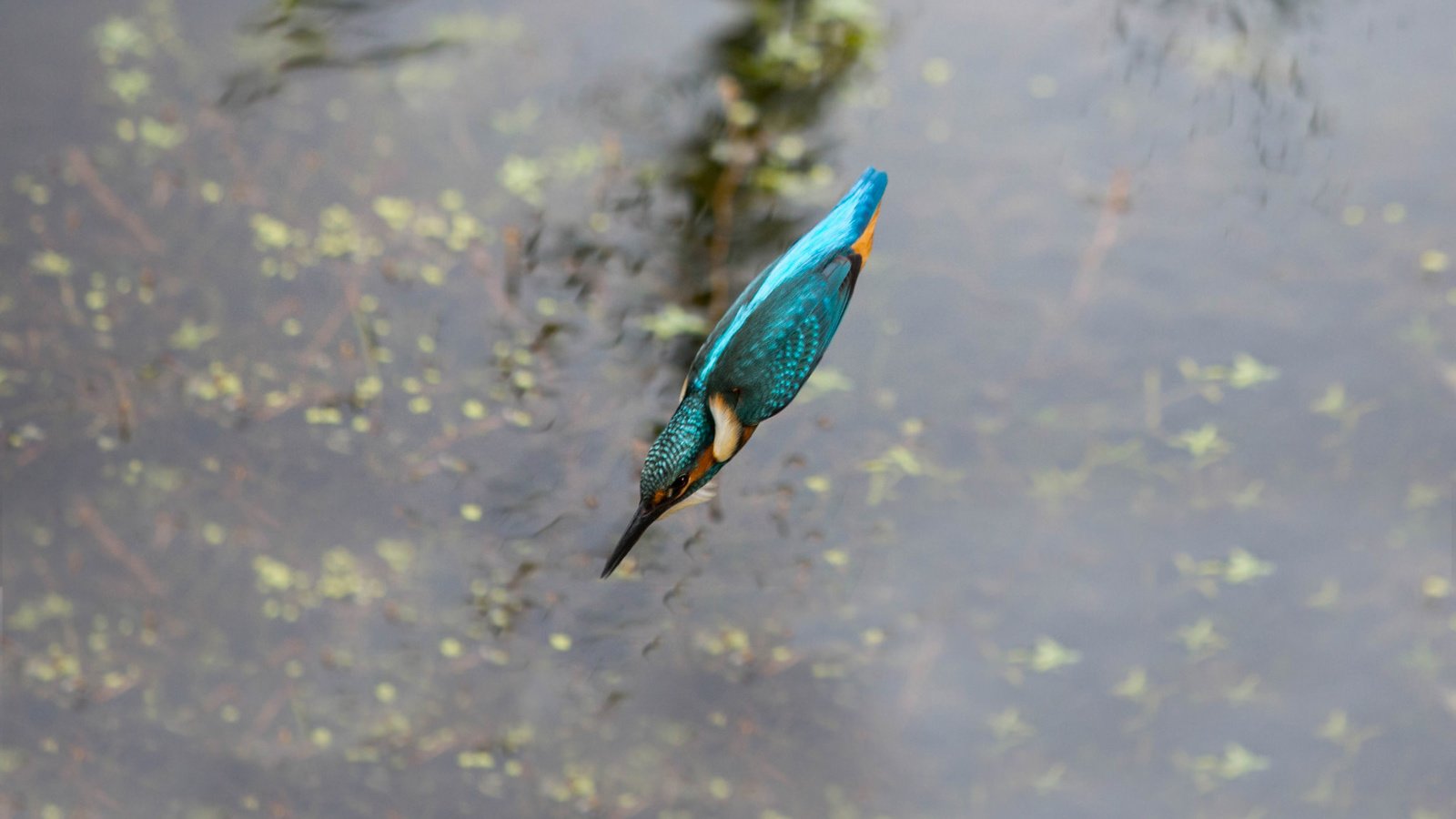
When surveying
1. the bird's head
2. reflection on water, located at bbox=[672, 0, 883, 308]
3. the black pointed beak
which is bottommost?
the black pointed beak

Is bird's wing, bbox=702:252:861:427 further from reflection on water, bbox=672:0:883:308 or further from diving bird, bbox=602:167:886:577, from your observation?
reflection on water, bbox=672:0:883:308

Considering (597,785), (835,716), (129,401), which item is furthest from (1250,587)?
(129,401)

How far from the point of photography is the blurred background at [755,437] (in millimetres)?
3211

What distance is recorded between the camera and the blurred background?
10.5ft

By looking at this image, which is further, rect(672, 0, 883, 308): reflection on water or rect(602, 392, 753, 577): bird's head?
rect(672, 0, 883, 308): reflection on water

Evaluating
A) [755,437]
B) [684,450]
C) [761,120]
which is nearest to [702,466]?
[684,450]

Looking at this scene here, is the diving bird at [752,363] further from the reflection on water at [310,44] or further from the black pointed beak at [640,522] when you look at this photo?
the reflection on water at [310,44]

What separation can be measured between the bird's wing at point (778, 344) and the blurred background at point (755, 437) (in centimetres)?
114

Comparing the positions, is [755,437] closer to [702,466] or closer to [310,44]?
[702,466]

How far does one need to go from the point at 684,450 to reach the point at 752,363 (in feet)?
0.66

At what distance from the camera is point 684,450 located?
2.21 meters

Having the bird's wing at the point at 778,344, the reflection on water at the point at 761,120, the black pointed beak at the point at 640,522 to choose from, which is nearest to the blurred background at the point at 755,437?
the reflection on water at the point at 761,120

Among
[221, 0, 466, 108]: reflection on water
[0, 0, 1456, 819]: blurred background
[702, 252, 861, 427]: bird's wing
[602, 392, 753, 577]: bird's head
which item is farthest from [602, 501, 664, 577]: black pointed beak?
[221, 0, 466, 108]: reflection on water

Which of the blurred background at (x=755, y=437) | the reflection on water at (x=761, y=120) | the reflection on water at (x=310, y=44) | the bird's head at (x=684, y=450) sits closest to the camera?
the bird's head at (x=684, y=450)
